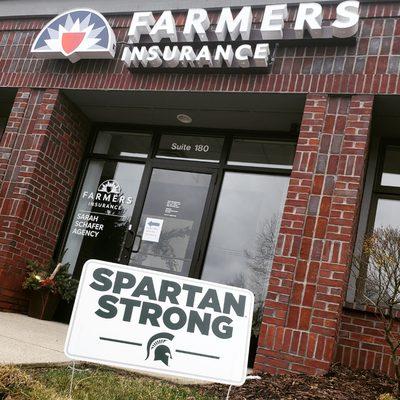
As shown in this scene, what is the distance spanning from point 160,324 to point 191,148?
4.83 meters

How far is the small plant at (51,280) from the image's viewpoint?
7.12 meters

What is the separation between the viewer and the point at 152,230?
7672 millimetres

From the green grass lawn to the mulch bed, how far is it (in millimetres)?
348

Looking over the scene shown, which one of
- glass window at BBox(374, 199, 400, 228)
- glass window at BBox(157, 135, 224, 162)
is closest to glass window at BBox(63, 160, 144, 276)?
glass window at BBox(157, 135, 224, 162)

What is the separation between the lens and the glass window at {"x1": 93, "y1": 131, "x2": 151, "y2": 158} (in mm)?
8248

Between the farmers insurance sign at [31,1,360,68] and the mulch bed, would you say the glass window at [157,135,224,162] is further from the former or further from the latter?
the mulch bed

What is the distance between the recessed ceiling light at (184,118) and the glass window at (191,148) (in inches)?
11.7

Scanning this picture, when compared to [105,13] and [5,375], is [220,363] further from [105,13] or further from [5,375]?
[105,13]

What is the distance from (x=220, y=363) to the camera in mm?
3348

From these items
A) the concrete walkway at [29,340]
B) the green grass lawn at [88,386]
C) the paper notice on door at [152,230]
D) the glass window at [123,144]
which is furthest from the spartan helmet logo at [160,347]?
the glass window at [123,144]

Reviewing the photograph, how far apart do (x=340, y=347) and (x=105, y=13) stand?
578 centimetres

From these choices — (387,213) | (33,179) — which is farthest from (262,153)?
(33,179)

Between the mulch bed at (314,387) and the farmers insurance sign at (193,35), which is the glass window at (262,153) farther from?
the mulch bed at (314,387)

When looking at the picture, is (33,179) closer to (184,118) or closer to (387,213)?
(184,118)
